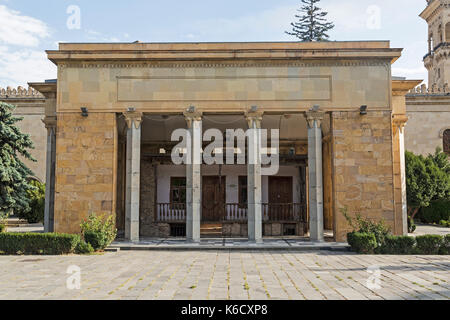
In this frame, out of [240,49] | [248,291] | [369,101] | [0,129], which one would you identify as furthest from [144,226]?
[248,291]

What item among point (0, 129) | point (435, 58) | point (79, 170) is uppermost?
point (435, 58)

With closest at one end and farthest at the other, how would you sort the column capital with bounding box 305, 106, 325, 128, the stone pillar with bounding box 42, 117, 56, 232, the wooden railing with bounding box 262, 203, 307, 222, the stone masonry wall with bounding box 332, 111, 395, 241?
1. the stone masonry wall with bounding box 332, 111, 395, 241
2. the column capital with bounding box 305, 106, 325, 128
3. the stone pillar with bounding box 42, 117, 56, 232
4. the wooden railing with bounding box 262, 203, 307, 222

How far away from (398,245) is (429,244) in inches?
42.5

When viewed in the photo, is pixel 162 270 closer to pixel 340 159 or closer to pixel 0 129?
pixel 340 159

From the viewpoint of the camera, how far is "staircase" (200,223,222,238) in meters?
22.2

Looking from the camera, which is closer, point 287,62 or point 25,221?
point 287,62

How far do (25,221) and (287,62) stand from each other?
2394 cm

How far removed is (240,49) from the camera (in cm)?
1873

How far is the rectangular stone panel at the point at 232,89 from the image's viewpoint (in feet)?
61.6

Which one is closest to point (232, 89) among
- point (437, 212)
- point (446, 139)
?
point (437, 212)

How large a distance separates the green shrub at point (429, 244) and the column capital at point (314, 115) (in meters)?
6.40

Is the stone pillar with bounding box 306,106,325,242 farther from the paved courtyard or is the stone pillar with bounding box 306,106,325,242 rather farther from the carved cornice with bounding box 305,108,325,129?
the paved courtyard

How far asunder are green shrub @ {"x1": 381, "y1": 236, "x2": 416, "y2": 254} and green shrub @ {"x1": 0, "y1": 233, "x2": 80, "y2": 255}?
11.5 meters

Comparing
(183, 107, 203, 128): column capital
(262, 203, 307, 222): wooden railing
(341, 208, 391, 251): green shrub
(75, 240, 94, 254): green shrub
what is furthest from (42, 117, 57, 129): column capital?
(341, 208, 391, 251): green shrub
